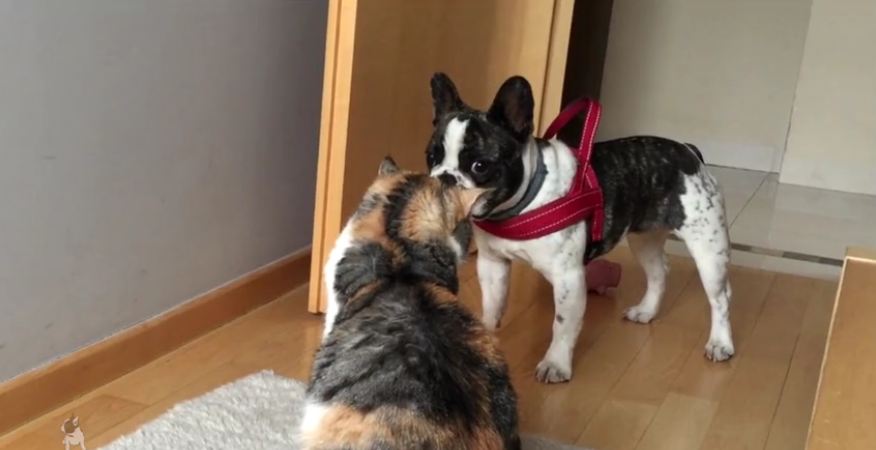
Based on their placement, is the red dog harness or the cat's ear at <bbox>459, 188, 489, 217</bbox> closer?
the cat's ear at <bbox>459, 188, 489, 217</bbox>

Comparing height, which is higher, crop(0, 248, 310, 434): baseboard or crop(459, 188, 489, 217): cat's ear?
crop(459, 188, 489, 217): cat's ear

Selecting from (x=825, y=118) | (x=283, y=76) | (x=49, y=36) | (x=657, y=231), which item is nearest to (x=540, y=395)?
(x=657, y=231)

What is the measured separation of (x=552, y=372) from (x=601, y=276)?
0.69 m

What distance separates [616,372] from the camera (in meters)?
2.28

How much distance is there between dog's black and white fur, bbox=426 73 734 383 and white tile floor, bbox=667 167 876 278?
0.99 m

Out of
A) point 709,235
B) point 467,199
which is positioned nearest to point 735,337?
point 709,235

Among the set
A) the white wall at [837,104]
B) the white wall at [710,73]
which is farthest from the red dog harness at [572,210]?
the white wall at [710,73]

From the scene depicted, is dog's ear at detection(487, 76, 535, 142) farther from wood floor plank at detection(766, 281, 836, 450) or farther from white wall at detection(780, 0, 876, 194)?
white wall at detection(780, 0, 876, 194)

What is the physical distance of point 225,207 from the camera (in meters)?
2.32

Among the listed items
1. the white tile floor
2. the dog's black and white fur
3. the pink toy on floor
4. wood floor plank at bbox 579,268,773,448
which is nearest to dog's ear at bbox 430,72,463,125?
the dog's black and white fur

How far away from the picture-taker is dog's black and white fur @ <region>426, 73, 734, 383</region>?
2.00 metres

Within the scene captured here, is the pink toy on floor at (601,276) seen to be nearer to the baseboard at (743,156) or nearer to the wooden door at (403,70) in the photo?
the wooden door at (403,70)

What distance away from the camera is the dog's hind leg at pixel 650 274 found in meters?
2.60
